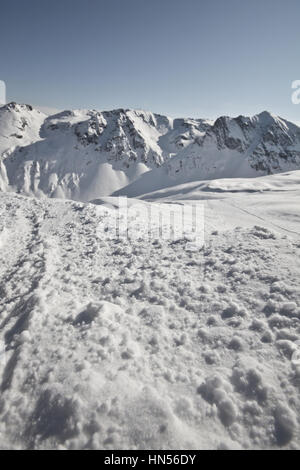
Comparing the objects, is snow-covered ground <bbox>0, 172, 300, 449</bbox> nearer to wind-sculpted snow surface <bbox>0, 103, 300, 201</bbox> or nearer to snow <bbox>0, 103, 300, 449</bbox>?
snow <bbox>0, 103, 300, 449</bbox>

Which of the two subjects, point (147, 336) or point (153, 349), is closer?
point (153, 349)

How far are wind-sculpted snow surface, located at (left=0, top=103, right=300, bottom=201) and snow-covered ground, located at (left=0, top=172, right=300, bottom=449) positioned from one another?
13709 centimetres

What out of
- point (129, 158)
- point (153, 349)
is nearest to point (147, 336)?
point (153, 349)

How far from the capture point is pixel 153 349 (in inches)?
177

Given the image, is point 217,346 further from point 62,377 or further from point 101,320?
point 62,377

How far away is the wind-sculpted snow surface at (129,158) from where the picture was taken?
148000mm

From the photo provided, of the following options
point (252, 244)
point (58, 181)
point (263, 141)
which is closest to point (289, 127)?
point (263, 141)

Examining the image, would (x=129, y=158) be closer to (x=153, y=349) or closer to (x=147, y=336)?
(x=147, y=336)

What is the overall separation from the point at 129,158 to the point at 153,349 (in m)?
183

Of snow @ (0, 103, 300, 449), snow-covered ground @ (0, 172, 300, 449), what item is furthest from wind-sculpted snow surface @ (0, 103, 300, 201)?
snow-covered ground @ (0, 172, 300, 449)

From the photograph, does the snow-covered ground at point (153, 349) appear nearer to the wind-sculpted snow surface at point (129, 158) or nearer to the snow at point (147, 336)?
the snow at point (147, 336)

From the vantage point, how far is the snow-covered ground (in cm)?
323

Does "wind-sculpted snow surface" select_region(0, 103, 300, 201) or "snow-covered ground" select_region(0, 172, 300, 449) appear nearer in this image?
"snow-covered ground" select_region(0, 172, 300, 449)

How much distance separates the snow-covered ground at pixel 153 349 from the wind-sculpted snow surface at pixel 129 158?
137 m
